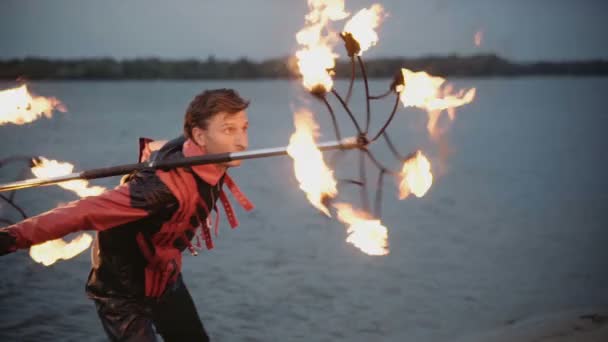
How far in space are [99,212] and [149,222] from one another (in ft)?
1.14

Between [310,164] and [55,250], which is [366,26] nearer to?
[310,164]

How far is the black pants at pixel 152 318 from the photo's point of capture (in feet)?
9.21

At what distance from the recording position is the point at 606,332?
425 cm

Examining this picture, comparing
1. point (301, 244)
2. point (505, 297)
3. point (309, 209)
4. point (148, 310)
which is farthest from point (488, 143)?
point (148, 310)

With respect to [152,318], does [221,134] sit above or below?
above

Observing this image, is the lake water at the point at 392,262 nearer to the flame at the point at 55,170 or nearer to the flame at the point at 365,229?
the flame at the point at 365,229

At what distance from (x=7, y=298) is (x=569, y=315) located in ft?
14.4

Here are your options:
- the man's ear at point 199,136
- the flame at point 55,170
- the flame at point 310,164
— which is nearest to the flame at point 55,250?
the flame at point 55,170

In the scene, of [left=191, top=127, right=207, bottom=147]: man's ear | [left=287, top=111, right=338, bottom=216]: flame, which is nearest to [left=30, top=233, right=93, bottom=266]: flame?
[left=191, top=127, right=207, bottom=147]: man's ear

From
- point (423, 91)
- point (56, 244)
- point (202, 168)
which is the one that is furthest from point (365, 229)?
point (56, 244)

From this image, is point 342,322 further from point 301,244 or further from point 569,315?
point 301,244

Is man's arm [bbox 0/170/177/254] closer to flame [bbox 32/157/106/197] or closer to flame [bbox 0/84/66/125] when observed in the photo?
flame [bbox 32/157/106/197]

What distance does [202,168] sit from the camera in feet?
8.99

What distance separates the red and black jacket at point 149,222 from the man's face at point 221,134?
0.17 ft
